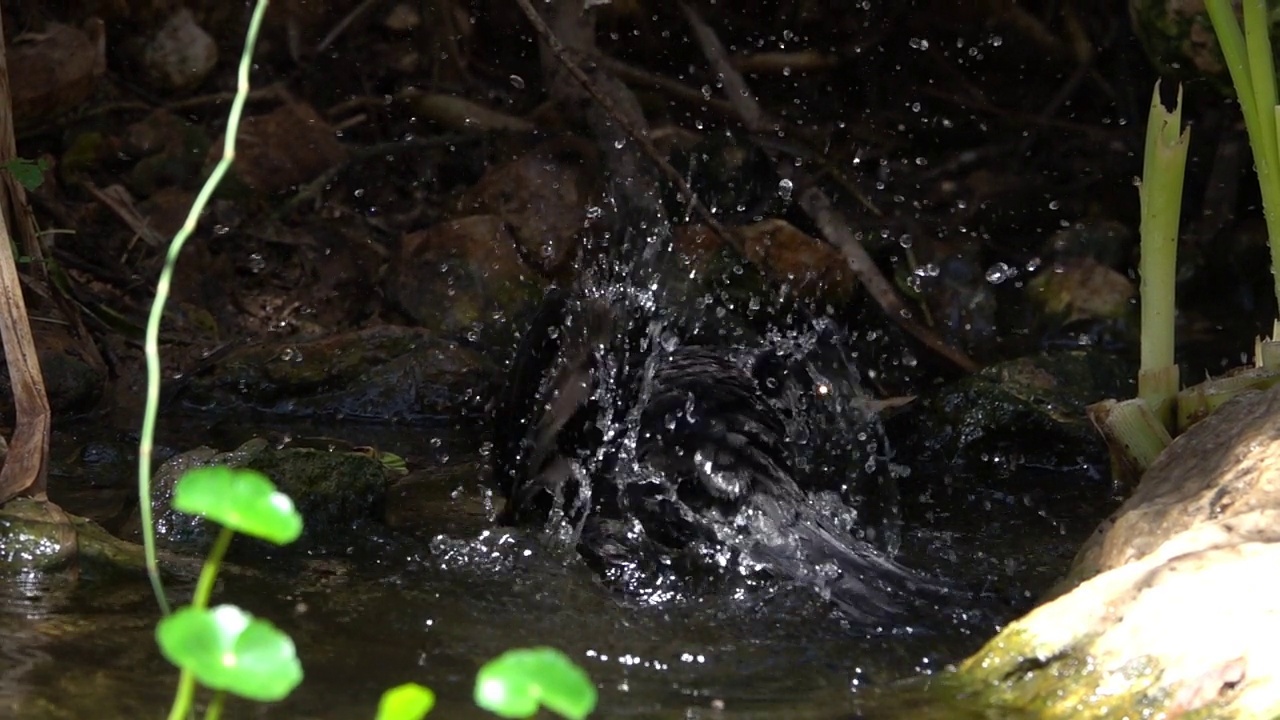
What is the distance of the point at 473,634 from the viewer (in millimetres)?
1840

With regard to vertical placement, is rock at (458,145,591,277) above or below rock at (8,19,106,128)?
below

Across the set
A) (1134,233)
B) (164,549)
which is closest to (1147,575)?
(164,549)

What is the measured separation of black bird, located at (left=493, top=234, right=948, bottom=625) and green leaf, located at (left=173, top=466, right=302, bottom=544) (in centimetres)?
114

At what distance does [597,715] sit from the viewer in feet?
5.03

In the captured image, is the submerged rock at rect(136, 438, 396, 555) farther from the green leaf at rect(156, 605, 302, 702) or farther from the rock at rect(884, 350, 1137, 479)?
the green leaf at rect(156, 605, 302, 702)

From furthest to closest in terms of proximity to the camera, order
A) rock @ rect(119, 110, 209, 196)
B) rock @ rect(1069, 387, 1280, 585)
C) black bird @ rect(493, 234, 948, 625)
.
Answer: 1. rock @ rect(119, 110, 209, 196)
2. black bird @ rect(493, 234, 948, 625)
3. rock @ rect(1069, 387, 1280, 585)

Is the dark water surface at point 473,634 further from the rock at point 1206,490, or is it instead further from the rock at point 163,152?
the rock at point 163,152

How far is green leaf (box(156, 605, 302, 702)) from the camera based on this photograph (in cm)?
88

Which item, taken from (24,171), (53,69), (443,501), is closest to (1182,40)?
(443,501)

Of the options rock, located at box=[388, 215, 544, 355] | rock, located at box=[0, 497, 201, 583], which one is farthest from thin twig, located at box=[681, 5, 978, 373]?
rock, located at box=[0, 497, 201, 583]

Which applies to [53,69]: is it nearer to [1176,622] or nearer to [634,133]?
[634,133]

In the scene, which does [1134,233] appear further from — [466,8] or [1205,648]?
[1205,648]

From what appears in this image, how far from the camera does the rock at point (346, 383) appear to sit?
10.7 ft

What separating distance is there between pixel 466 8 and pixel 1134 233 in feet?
6.34
